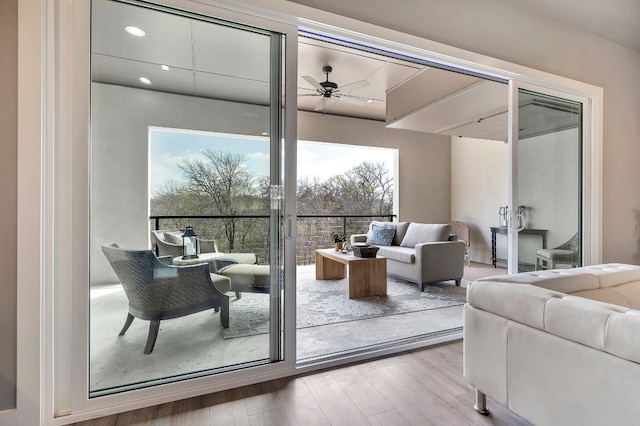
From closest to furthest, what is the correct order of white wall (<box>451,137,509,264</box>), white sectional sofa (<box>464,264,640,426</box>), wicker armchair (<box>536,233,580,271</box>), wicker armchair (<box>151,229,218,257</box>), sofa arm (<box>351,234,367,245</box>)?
white sectional sofa (<box>464,264,640,426</box>) → wicker armchair (<box>151,229,218,257</box>) → wicker armchair (<box>536,233,580,271</box>) → sofa arm (<box>351,234,367,245</box>) → white wall (<box>451,137,509,264</box>)

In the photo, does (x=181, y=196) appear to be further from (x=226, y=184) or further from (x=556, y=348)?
(x=556, y=348)

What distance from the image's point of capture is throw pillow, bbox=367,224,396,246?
17.1ft

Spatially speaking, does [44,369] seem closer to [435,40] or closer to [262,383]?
[262,383]

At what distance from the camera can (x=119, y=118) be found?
1.66 m

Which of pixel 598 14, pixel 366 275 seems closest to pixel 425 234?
pixel 366 275

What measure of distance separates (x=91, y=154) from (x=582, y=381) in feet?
7.77

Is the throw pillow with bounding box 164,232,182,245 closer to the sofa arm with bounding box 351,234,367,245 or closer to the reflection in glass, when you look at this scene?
the reflection in glass

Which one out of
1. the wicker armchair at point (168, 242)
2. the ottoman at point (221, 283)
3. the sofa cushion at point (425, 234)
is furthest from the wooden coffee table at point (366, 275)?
the wicker armchair at point (168, 242)

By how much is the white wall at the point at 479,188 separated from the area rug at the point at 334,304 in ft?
7.22

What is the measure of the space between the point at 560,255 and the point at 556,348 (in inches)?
93.7

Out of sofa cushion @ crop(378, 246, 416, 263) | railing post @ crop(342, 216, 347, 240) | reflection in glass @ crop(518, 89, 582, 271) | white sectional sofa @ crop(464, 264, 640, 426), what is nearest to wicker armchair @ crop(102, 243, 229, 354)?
white sectional sofa @ crop(464, 264, 640, 426)

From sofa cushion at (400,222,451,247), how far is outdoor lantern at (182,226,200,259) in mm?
3626

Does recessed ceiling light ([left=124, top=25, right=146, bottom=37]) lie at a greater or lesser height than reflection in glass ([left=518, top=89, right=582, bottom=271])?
greater

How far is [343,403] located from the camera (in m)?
1.66
